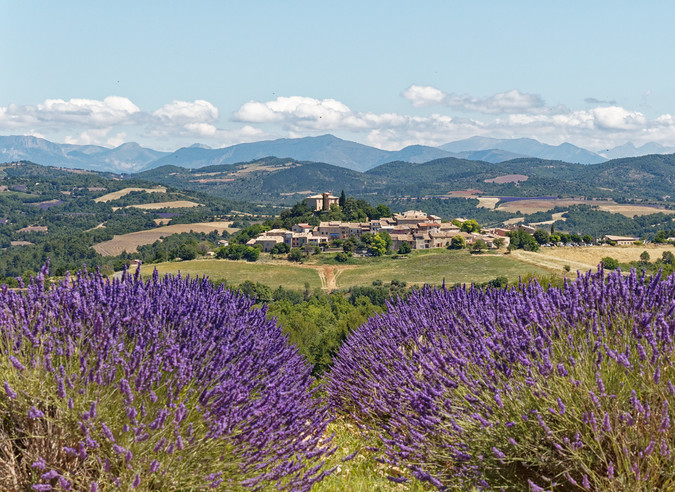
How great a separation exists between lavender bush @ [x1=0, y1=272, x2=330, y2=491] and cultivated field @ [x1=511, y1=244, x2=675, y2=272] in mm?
65403

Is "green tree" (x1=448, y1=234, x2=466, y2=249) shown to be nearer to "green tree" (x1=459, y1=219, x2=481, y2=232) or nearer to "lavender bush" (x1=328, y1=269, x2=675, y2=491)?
"green tree" (x1=459, y1=219, x2=481, y2=232)

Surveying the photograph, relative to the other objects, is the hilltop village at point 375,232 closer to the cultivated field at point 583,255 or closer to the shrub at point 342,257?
the shrub at point 342,257

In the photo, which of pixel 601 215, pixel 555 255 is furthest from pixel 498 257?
pixel 601 215

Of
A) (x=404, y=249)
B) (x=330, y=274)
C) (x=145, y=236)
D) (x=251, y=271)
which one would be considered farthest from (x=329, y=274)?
(x=145, y=236)

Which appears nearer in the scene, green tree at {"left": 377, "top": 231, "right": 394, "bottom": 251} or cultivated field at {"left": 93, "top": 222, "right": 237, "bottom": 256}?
green tree at {"left": 377, "top": 231, "right": 394, "bottom": 251}

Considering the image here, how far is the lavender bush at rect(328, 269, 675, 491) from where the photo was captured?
346cm

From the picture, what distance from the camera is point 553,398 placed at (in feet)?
12.6

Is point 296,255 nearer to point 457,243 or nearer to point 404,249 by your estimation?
point 404,249

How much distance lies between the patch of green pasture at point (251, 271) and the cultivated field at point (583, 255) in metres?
27.7

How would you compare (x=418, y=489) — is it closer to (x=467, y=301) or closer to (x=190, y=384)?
(x=190, y=384)

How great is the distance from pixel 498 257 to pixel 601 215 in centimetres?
11047

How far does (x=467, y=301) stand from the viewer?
21.9ft

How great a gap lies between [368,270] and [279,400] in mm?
73012

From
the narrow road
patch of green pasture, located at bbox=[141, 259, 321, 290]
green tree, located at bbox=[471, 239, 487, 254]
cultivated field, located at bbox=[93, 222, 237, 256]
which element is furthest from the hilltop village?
cultivated field, located at bbox=[93, 222, 237, 256]
